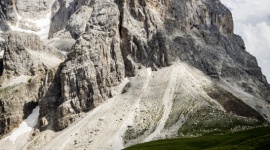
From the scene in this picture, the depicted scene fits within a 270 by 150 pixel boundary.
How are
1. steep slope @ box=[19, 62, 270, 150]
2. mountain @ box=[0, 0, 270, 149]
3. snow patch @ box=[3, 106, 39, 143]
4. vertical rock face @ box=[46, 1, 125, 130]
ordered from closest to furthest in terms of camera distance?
steep slope @ box=[19, 62, 270, 150], mountain @ box=[0, 0, 270, 149], vertical rock face @ box=[46, 1, 125, 130], snow patch @ box=[3, 106, 39, 143]

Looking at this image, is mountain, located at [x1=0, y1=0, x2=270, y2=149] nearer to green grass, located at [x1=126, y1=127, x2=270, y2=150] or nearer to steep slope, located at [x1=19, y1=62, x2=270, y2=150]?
steep slope, located at [x1=19, y1=62, x2=270, y2=150]

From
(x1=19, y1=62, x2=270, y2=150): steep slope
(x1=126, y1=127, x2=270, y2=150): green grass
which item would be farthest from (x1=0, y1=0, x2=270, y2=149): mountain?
(x1=126, y1=127, x2=270, y2=150): green grass

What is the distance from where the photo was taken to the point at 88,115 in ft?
557

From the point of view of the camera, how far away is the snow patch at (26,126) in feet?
592

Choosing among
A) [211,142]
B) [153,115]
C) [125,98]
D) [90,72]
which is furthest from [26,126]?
[211,142]

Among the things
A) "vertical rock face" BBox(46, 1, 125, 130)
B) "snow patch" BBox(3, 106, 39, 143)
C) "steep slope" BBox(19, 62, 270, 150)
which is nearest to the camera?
"steep slope" BBox(19, 62, 270, 150)

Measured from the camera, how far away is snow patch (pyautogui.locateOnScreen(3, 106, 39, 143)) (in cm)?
18050

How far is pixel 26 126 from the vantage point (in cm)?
18638

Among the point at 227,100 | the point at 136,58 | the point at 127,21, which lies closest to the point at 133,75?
the point at 136,58

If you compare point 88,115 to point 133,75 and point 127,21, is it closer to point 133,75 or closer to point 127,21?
point 133,75

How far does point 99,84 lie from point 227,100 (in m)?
49.3

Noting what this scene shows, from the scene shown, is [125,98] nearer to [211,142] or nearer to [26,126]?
[26,126]

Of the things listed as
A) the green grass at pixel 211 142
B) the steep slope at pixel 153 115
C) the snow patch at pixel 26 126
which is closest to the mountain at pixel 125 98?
the steep slope at pixel 153 115

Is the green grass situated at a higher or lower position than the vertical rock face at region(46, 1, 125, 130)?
lower
